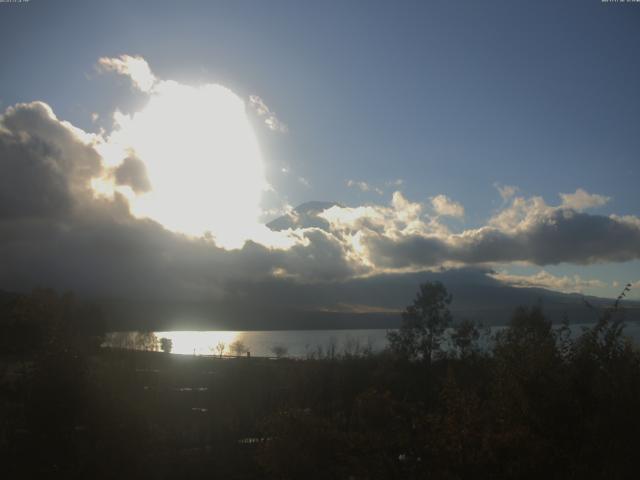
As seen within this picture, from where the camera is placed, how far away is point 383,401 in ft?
45.8

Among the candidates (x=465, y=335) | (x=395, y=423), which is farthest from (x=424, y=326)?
(x=395, y=423)

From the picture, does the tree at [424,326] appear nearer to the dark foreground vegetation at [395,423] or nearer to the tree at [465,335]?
the tree at [465,335]

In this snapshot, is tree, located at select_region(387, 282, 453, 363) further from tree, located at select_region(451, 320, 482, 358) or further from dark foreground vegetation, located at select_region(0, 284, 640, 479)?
dark foreground vegetation, located at select_region(0, 284, 640, 479)

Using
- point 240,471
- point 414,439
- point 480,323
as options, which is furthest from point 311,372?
point 414,439

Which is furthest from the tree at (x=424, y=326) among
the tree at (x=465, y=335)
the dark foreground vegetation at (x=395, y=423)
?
the dark foreground vegetation at (x=395, y=423)

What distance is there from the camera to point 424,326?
218 feet

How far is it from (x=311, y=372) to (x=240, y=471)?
125 feet

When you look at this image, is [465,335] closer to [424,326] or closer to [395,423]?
[424,326]

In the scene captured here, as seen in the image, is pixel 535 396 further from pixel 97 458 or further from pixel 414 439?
pixel 97 458

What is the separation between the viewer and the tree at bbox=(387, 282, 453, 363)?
212ft

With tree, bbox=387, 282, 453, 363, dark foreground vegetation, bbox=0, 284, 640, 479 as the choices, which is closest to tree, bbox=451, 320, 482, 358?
tree, bbox=387, 282, 453, 363

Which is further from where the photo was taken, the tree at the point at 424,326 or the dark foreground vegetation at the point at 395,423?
the tree at the point at 424,326

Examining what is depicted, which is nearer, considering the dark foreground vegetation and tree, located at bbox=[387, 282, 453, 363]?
the dark foreground vegetation

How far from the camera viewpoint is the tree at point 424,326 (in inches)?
2542
